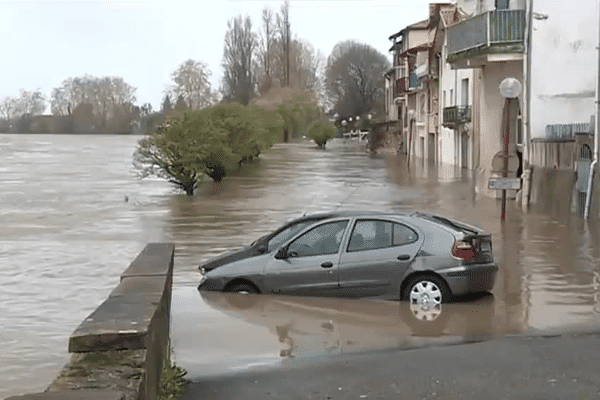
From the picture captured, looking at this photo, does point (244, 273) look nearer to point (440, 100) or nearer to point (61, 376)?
point (61, 376)

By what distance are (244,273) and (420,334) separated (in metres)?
3.05

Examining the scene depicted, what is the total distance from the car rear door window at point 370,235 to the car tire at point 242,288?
1.39 meters

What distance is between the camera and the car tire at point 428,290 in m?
12.5

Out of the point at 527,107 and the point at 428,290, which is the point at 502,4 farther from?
the point at 428,290

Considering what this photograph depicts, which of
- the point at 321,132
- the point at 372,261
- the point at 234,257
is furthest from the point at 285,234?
the point at 321,132

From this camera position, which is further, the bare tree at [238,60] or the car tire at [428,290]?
the bare tree at [238,60]

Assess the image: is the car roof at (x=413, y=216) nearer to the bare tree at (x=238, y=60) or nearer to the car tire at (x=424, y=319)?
the car tire at (x=424, y=319)

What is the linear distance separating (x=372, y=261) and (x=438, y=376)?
13.6 feet

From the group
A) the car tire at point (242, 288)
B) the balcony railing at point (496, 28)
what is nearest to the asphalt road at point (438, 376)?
the car tire at point (242, 288)

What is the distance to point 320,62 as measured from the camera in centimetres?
15562

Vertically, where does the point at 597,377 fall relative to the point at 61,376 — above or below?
below

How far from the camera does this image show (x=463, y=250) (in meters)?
12.5

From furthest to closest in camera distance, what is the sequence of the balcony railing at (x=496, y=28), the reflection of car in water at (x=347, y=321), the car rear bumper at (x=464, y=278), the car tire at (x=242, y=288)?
the balcony railing at (x=496, y=28) < the car tire at (x=242, y=288) < the car rear bumper at (x=464, y=278) < the reflection of car in water at (x=347, y=321)

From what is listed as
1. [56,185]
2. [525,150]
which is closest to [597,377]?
[525,150]
